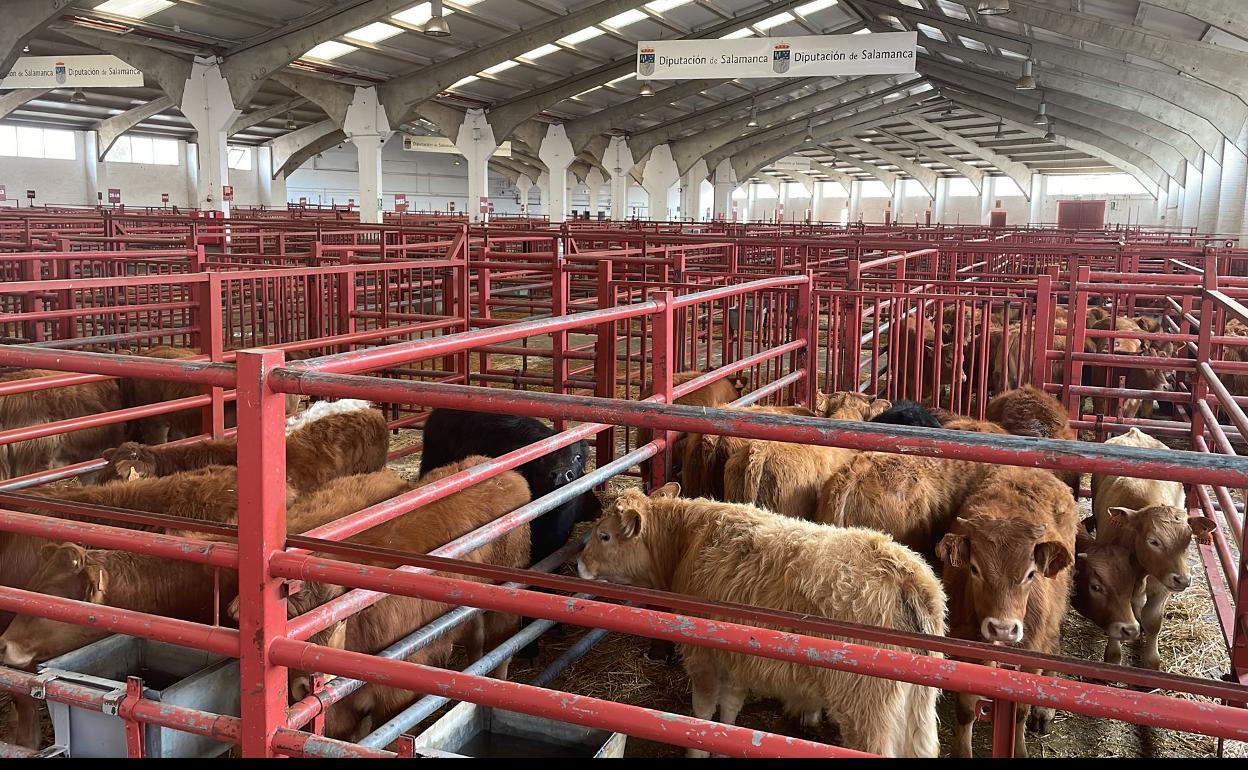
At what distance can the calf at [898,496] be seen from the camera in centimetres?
437

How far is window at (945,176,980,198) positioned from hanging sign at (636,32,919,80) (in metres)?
34.0

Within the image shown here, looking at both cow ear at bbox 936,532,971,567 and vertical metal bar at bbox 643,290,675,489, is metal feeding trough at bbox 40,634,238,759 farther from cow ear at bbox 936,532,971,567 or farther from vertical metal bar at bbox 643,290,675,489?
cow ear at bbox 936,532,971,567

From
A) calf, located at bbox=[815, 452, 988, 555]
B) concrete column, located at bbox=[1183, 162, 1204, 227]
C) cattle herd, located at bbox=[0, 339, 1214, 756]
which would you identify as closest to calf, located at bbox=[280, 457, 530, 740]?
cattle herd, located at bbox=[0, 339, 1214, 756]

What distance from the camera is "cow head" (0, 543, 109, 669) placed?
3080 mm

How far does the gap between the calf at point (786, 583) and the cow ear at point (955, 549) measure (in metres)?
0.22

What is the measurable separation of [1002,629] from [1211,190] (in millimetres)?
23726

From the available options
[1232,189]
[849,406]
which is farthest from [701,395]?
[1232,189]

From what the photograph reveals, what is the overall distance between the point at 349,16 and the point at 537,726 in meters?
16.2

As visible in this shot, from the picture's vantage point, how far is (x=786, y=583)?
3.37 meters

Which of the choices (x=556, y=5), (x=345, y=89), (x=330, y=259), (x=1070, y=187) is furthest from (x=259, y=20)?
(x=1070, y=187)

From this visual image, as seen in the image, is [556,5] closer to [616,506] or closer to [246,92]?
[246,92]

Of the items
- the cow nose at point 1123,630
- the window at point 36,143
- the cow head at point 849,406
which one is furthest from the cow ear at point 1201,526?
the window at point 36,143

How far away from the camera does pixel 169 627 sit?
212cm

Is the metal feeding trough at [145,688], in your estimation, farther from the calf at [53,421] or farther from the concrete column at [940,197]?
the concrete column at [940,197]
